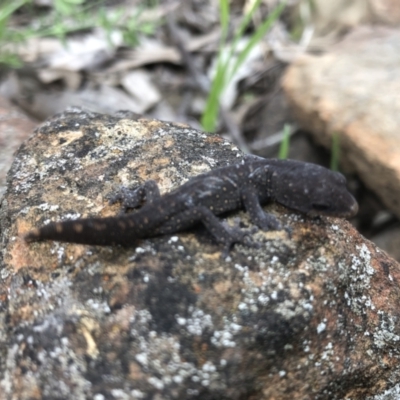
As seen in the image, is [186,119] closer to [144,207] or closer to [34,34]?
[34,34]

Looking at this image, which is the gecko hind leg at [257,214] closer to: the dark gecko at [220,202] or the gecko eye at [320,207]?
the dark gecko at [220,202]

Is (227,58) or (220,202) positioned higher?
(220,202)

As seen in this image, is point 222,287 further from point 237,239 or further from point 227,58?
point 227,58

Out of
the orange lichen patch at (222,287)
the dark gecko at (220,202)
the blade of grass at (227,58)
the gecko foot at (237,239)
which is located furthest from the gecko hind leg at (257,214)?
the blade of grass at (227,58)

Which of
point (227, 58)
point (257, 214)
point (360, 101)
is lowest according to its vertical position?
point (360, 101)

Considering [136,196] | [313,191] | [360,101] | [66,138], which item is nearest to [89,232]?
[136,196]

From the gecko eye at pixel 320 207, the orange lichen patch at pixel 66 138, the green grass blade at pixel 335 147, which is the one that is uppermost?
the gecko eye at pixel 320 207

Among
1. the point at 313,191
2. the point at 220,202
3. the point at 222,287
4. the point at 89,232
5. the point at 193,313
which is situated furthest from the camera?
the point at 220,202
